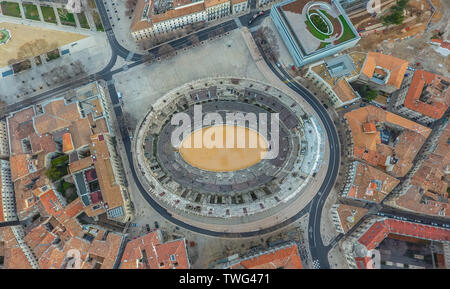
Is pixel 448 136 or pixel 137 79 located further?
pixel 137 79

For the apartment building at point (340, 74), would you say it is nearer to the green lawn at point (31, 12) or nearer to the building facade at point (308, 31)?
the building facade at point (308, 31)

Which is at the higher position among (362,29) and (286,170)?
(362,29)

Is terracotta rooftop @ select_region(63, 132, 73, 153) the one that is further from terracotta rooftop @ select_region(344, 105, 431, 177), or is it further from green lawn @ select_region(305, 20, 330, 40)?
terracotta rooftop @ select_region(344, 105, 431, 177)

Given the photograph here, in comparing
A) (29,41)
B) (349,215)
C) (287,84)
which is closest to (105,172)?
(29,41)

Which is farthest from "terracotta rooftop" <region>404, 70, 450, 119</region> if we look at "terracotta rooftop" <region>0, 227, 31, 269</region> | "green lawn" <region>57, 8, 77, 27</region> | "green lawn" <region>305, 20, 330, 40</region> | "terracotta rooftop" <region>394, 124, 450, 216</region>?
"terracotta rooftop" <region>0, 227, 31, 269</region>

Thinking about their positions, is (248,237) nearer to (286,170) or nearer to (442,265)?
(286,170)

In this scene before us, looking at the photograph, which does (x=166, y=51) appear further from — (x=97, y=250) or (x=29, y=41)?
(x=97, y=250)

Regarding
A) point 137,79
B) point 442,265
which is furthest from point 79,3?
point 442,265
